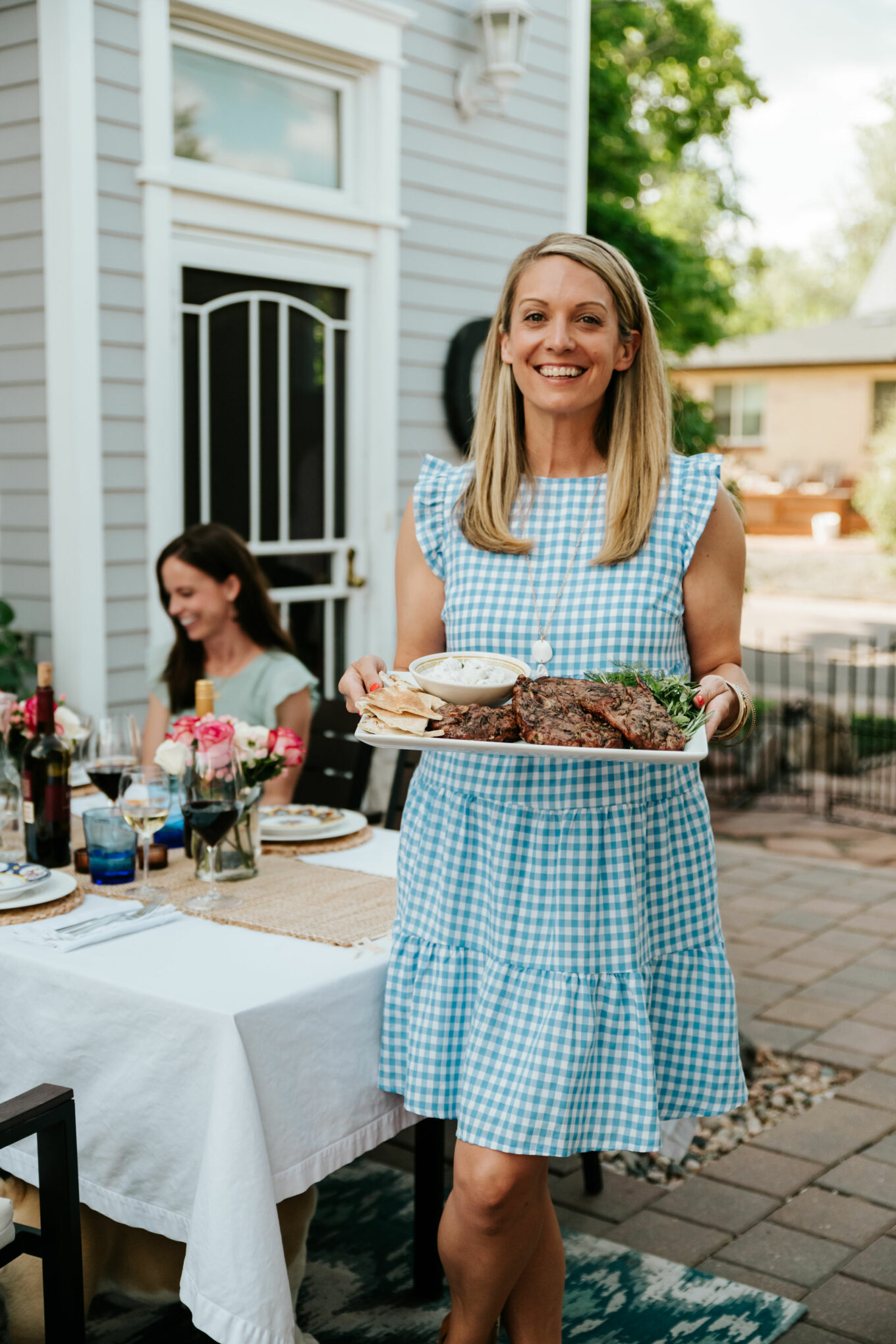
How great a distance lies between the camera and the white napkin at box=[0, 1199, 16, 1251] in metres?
1.89

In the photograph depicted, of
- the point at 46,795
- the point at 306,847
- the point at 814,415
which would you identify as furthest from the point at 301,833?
the point at 814,415

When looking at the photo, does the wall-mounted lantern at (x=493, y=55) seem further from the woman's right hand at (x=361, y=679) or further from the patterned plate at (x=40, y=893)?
the patterned plate at (x=40, y=893)

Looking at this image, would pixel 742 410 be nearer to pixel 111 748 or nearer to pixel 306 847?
pixel 306 847

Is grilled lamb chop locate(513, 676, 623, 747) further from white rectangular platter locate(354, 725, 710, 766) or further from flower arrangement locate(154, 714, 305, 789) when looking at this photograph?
flower arrangement locate(154, 714, 305, 789)

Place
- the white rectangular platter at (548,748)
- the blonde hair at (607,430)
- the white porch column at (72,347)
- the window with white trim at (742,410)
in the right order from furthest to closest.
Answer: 1. the window with white trim at (742,410)
2. the white porch column at (72,347)
3. the blonde hair at (607,430)
4. the white rectangular platter at (548,748)

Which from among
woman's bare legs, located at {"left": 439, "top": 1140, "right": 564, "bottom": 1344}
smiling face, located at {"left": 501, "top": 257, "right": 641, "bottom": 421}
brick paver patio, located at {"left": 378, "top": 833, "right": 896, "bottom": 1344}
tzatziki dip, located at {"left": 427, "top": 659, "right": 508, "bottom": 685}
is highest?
smiling face, located at {"left": 501, "top": 257, "right": 641, "bottom": 421}

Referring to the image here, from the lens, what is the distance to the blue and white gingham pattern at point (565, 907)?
6.44 feet

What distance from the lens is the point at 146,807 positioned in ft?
7.61

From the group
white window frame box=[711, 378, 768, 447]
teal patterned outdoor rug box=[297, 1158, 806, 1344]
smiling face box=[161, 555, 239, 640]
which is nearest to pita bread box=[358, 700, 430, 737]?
teal patterned outdoor rug box=[297, 1158, 806, 1344]

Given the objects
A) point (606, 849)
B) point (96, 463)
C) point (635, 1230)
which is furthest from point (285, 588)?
point (606, 849)

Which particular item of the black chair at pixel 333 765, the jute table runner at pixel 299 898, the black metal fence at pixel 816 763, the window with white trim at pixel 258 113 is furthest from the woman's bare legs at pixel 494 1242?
the black metal fence at pixel 816 763

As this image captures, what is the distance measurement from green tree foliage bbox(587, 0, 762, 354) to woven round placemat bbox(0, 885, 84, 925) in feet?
22.8

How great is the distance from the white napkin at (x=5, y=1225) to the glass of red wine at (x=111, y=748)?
0.82 meters

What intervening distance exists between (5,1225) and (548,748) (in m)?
1.04
